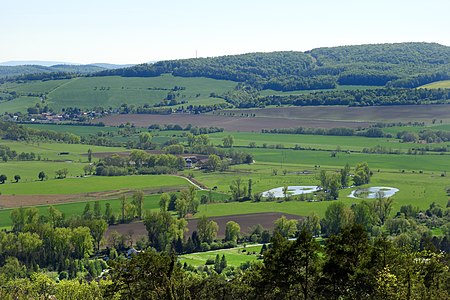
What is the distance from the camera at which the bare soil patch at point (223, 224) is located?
278 ft

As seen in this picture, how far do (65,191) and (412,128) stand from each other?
9145 cm

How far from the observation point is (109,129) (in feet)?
625

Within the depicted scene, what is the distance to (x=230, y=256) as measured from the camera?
75.8 meters

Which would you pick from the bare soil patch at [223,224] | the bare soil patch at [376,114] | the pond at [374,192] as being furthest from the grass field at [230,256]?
the bare soil patch at [376,114]

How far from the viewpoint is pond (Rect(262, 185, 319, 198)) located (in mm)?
109500

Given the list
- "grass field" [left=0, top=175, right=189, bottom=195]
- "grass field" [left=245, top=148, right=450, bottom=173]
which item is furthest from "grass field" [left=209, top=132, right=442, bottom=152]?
"grass field" [left=0, top=175, right=189, bottom=195]

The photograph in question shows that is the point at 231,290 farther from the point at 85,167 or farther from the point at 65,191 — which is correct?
the point at 85,167

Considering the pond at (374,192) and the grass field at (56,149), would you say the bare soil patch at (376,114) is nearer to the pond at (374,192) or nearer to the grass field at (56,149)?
the grass field at (56,149)

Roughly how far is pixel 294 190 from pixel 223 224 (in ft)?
89.5

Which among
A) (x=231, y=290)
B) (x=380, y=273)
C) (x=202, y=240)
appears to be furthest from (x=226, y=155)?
(x=380, y=273)

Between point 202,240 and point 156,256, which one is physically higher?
point 156,256

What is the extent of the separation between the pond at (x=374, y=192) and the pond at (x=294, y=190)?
661cm

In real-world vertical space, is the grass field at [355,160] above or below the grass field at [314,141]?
below

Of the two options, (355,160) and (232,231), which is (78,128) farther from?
(232,231)
